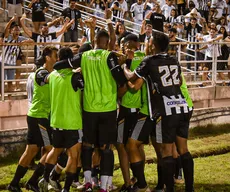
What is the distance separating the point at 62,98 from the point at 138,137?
1269 millimetres

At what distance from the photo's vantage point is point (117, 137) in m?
10.0

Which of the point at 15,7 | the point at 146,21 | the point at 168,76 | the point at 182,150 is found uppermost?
the point at 15,7

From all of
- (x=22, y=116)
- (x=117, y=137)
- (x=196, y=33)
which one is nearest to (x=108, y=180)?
(x=117, y=137)

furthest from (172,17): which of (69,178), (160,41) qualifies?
(69,178)

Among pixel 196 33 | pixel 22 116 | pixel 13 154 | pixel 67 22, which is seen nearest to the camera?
pixel 13 154

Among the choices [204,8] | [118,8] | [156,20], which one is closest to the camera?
[156,20]

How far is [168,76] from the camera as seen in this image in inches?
369

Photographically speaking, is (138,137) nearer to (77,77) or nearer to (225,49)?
(77,77)

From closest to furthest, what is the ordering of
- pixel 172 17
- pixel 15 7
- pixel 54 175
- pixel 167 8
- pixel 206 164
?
pixel 54 175
pixel 206 164
pixel 15 7
pixel 172 17
pixel 167 8

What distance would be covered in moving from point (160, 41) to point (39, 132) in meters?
2.34

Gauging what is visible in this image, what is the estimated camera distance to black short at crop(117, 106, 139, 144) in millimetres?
10016

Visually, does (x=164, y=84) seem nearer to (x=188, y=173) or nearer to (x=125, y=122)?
(x=125, y=122)

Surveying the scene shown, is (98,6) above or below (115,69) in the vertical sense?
above

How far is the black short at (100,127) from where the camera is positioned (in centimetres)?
950
